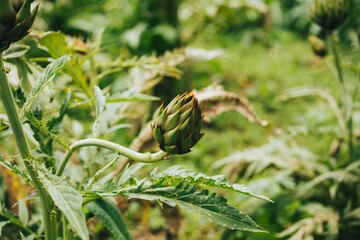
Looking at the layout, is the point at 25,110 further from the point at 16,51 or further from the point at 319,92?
the point at 319,92

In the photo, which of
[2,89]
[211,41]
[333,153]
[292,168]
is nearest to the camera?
[2,89]

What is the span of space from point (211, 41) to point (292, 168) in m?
2.19

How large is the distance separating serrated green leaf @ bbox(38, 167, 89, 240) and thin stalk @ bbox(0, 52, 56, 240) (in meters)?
0.04

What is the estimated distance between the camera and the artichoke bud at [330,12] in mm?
842

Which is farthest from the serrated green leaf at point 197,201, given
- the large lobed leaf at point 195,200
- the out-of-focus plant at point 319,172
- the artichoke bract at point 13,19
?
the out-of-focus plant at point 319,172

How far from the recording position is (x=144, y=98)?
1.84ft

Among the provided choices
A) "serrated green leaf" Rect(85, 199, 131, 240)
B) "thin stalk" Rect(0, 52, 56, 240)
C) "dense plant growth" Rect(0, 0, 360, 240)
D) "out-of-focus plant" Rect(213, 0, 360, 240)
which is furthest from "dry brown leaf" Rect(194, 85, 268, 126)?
"thin stalk" Rect(0, 52, 56, 240)

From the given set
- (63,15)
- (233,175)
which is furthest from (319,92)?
(63,15)

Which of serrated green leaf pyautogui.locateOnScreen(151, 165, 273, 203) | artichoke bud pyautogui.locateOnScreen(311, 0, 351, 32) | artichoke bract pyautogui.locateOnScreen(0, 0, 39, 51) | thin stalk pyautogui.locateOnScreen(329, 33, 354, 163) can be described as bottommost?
thin stalk pyautogui.locateOnScreen(329, 33, 354, 163)

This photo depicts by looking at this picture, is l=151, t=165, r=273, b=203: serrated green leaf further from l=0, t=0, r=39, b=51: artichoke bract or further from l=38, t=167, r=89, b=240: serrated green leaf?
l=0, t=0, r=39, b=51: artichoke bract

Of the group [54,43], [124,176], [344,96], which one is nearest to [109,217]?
[124,176]

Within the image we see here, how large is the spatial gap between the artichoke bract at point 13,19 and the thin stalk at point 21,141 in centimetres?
4

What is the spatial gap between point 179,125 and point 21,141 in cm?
20

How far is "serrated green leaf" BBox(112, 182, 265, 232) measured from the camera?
41cm
